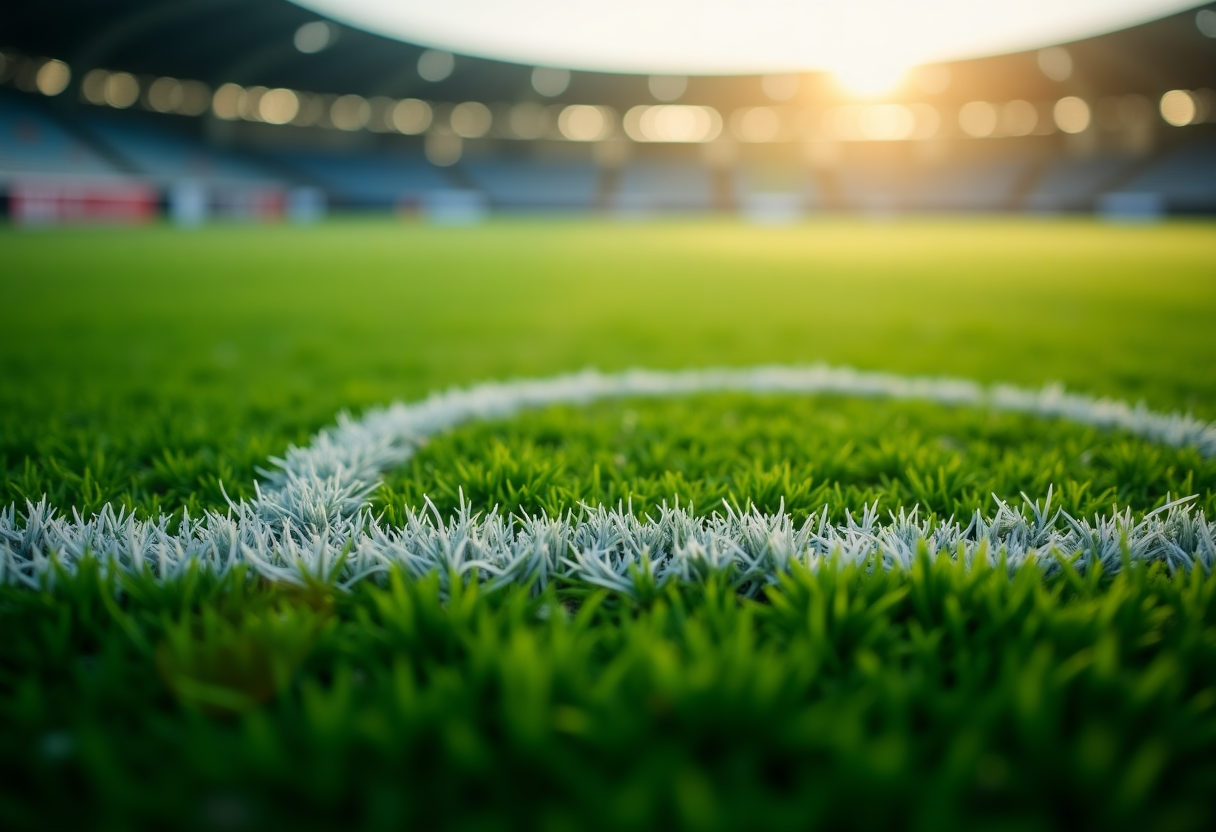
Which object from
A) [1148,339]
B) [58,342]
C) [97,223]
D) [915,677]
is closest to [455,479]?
[915,677]

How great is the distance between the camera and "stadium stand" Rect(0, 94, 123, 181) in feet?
96.8

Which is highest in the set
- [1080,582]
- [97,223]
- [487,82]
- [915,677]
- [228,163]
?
[487,82]

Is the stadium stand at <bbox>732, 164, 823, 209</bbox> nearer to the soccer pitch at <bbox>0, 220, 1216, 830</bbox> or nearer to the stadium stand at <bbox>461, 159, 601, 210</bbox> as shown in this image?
the stadium stand at <bbox>461, 159, 601, 210</bbox>

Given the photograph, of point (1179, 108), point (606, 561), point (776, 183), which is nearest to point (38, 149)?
point (606, 561)

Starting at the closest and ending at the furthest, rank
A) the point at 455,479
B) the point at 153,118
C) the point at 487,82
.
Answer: the point at 455,479, the point at 153,118, the point at 487,82

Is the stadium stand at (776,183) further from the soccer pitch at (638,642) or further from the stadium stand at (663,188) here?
the soccer pitch at (638,642)

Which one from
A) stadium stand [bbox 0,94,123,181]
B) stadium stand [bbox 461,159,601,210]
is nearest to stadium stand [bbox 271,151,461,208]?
stadium stand [bbox 461,159,601,210]

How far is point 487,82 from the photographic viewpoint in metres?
44.8

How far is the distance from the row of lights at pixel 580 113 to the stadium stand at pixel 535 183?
8.37 ft

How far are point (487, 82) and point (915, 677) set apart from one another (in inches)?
1950

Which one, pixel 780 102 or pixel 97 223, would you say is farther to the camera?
pixel 780 102

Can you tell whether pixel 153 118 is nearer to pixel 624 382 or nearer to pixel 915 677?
pixel 624 382

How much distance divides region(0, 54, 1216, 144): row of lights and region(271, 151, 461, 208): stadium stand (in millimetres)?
2320

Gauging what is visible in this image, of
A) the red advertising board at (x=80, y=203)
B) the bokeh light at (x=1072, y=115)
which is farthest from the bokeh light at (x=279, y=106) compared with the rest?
the bokeh light at (x=1072, y=115)
